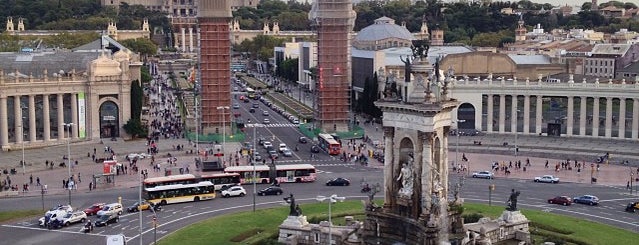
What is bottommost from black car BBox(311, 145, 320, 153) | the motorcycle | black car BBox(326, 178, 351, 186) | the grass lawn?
the motorcycle

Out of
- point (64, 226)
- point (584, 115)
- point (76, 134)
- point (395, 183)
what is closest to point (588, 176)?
point (584, 115)

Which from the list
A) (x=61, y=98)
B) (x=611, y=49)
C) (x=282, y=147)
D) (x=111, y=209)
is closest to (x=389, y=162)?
(x=111, y=209)

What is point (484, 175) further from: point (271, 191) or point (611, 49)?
point (611, 49)

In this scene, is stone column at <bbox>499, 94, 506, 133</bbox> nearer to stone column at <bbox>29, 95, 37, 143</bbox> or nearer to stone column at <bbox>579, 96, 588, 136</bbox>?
stone column at <bbox>579, 96, 588, 136</bbox>

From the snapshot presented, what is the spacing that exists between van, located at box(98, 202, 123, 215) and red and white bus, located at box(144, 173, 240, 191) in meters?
5.69

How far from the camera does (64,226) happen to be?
193ft

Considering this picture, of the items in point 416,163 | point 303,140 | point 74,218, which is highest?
point 416,163

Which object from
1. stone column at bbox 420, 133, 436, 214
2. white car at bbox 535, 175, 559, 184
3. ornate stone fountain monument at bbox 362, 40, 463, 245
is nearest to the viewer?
ornate stone fountain monument at bbox 362, 40, 463, 245

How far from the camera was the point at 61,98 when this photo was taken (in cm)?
9869

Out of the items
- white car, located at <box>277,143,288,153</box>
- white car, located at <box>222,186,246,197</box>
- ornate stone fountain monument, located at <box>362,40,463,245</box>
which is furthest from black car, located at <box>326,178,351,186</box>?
ornate stone fountain monument, located at <box>362,40,463,245</box>

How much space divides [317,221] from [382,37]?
320 ft

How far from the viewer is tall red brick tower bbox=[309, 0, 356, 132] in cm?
10862

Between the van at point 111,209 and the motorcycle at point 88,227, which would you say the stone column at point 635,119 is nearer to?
the van at point 111,209

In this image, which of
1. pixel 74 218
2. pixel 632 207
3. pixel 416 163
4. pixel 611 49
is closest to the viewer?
pixel 416 163
